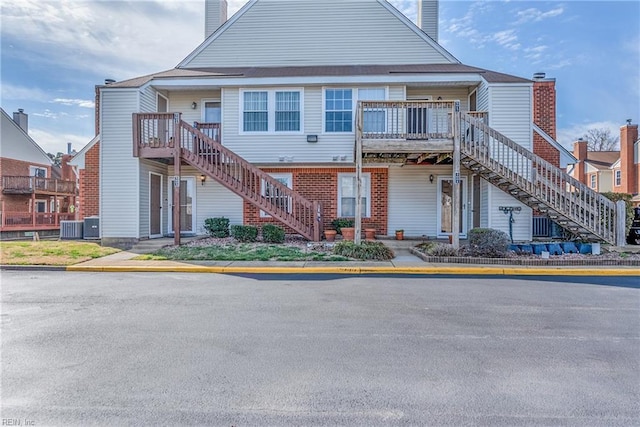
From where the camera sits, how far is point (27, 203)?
2894cm

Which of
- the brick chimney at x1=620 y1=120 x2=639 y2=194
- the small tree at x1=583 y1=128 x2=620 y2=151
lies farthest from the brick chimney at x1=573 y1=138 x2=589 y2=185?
the small tree at x1=583 y1=128 x2=620 y2=151

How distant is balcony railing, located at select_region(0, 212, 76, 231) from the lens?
80.4 ft

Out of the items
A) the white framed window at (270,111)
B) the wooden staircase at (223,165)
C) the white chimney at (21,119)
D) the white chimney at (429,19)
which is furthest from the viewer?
the white chimney at (21,119)

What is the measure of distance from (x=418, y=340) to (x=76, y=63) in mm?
18968

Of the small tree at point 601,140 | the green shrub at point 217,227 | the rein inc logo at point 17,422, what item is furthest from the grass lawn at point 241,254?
the small tree at point 601,140

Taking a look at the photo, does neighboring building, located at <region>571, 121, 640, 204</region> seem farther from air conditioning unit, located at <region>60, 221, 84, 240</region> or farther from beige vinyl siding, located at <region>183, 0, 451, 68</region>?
air conditioning unit, located at <region>60, 221, 84, 240</region>

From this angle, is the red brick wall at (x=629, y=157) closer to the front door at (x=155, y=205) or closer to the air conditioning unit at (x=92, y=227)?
the front door at (x=155, y=205)

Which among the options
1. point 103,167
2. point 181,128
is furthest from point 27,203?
point 181,128

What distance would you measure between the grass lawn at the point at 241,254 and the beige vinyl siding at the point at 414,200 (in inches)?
187

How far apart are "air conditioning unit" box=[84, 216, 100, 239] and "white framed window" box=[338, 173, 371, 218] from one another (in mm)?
9445

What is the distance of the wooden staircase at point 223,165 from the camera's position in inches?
512

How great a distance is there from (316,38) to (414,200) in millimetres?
7966

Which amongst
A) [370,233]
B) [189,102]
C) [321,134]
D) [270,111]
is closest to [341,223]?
[370,233]

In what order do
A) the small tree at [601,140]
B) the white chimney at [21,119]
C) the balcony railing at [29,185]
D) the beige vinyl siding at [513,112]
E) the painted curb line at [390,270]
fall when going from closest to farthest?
the painted curb line at [390,270], the beige vinyl siding at [513,112], the balcony railing at [29,185], the white chimney at [21,119], the small tree at [601,140]
